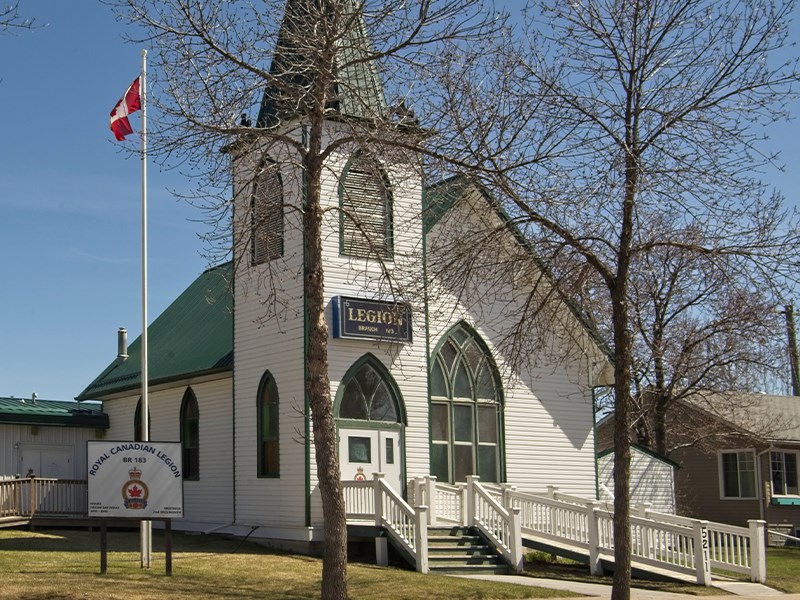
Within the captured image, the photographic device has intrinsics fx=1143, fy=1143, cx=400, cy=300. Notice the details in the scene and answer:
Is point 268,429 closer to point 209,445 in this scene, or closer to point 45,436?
point 209,445

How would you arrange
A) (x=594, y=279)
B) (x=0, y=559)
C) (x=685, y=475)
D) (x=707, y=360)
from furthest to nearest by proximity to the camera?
(x=685, y=475) → (x=707, y=360) → (x=0, y=559) → (x=594, y=279)

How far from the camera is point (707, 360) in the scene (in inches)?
1270

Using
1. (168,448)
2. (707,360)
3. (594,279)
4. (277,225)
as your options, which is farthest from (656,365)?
(168,448)

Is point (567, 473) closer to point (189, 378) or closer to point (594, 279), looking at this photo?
point (189, 378)

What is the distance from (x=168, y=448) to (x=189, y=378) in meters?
9.21

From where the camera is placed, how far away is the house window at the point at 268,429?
2425cm

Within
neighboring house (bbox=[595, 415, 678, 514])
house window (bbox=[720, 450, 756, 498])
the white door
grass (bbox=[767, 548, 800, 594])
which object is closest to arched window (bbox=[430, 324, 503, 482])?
the white door

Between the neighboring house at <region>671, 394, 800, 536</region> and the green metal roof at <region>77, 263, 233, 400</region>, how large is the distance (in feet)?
54.4

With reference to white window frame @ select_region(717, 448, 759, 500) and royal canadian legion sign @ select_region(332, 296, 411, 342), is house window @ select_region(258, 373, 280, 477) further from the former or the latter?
white window frame @ select_region(717, 448, 759, 500)

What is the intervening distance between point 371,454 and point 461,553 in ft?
10.1

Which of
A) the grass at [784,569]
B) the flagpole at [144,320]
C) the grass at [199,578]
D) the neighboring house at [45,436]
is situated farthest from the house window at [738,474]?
the flagpole at [144,320]


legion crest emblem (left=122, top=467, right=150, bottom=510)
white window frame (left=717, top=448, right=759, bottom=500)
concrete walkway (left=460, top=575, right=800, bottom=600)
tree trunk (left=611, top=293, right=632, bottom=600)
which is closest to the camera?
tree trunk (left=611, top=293, right=632, bottom=600)

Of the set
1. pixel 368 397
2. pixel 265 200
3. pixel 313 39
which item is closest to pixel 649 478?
pixel 368 397

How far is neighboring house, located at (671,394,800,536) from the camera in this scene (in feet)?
124
